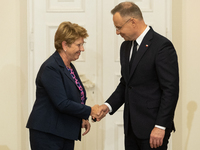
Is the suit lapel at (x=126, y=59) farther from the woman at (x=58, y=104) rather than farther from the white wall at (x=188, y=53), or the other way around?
the white wall at (x=188, y=53)

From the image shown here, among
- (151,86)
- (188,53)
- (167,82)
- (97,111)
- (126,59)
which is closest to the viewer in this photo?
(167,82)

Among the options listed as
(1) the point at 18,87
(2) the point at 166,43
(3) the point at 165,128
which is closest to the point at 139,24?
(2) the point at 166,43

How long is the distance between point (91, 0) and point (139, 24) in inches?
47.3

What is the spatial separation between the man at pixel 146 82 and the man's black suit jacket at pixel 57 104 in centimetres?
38

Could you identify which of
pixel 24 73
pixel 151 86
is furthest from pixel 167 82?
pixel 24 73

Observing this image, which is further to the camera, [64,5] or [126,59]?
[64,5]

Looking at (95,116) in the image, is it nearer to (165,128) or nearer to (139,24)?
(165,128)

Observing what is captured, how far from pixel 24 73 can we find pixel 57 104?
4.39ft

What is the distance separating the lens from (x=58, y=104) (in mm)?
1985

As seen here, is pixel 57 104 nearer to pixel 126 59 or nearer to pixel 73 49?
pixel 73 49

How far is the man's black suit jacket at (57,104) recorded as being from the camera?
200 cm

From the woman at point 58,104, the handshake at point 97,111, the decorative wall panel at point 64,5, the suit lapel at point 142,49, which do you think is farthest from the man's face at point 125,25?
the decorative wall panel at point 64,5

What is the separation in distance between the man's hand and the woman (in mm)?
506

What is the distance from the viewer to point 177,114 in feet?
10.4
